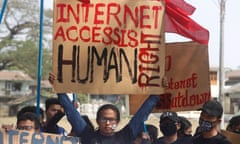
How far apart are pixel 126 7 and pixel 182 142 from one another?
112 centimetres

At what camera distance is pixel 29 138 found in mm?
4434

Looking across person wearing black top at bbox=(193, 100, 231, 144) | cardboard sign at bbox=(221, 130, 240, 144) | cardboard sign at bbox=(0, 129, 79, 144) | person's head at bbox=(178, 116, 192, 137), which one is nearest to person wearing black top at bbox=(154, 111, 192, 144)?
person's head at bbox=(178, 116, 192, 137)

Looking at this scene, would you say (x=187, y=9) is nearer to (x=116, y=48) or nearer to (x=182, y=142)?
(x=116, y=48)

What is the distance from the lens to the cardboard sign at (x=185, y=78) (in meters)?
6.05

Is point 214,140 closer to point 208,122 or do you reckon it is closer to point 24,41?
point 208,122

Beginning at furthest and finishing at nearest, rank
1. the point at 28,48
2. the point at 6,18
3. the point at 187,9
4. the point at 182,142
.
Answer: the point at 28,48
the point at 6,18
the point at 187,9
the point at 182,142

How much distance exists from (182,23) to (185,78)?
0.51 m

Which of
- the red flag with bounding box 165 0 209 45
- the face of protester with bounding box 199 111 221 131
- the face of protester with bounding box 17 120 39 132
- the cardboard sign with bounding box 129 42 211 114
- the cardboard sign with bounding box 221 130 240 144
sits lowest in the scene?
the cardboard sign with bounding box 221 130 240 144

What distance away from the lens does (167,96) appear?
6.12 meters

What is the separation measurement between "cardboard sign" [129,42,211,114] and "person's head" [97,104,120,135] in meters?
1.33

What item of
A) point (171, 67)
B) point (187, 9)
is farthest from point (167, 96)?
point (187, 9)

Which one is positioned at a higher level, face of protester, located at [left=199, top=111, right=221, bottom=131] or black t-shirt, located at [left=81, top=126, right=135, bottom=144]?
face of protester, located at [left=199, top=111, right=221, bottom=131]

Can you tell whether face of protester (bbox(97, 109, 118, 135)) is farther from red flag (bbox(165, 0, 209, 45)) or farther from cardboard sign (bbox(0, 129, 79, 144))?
red flag (bbox(165, 0, 209, 45))

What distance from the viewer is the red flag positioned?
595 cm
